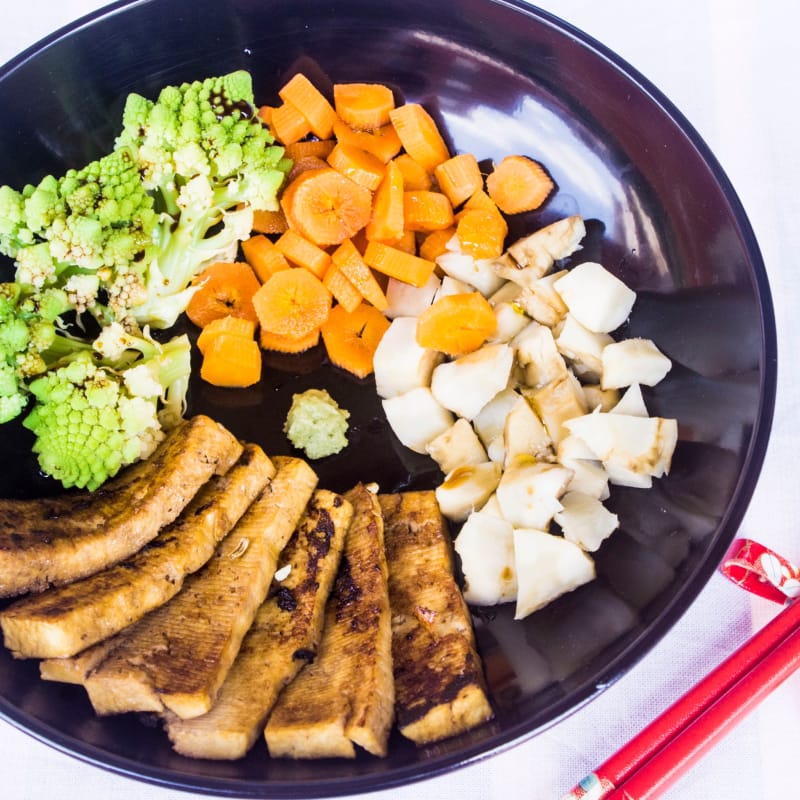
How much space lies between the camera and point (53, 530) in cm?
269

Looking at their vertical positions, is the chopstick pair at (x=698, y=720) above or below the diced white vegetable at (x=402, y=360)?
below

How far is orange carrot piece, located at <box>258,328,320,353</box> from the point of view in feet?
11.0

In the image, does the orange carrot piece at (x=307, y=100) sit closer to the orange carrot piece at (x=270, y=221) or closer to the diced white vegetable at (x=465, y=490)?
the orange carrot piece at (x=270, y=221)

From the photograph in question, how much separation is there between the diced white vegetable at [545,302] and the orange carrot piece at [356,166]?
71cm

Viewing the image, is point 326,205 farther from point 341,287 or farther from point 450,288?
point 450,288

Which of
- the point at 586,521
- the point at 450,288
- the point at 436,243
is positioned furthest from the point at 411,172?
the point at 586,521

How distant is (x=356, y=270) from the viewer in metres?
3.31

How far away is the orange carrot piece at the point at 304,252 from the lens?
3.32m

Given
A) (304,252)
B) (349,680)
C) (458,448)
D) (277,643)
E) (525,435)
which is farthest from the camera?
(304,252)

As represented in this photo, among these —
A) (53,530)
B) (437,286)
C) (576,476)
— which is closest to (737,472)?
(576,476)

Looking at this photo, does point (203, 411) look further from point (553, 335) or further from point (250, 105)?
point (553, 335)

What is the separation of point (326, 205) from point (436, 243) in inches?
17.9

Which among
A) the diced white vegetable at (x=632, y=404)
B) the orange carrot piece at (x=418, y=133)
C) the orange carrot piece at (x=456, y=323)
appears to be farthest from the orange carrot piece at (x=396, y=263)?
the diced white vegetable at (x=632, y=404)

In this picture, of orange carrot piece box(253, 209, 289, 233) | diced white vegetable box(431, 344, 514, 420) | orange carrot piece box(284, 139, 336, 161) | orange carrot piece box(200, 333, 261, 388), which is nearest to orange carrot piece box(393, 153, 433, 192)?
orange carrot piece box(284, 139, 336, 161)
